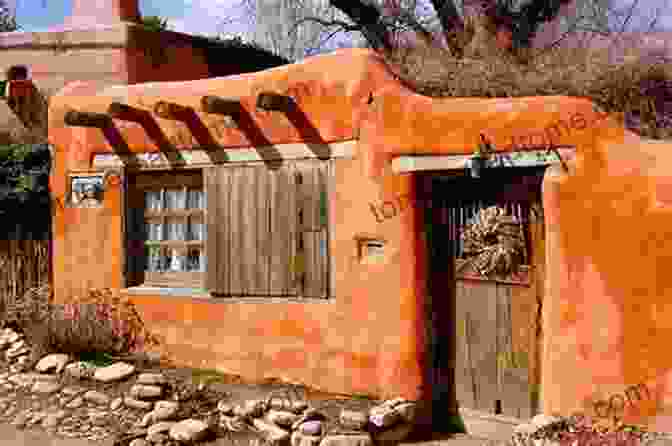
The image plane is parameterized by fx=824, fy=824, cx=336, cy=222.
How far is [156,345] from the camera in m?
9.90

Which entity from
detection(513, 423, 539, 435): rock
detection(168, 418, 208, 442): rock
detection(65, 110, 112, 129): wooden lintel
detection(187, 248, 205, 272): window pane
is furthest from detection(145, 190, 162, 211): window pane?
detection(513, 423, 539, 435): rock

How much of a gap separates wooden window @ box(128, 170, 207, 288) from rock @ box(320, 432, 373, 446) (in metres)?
2.97

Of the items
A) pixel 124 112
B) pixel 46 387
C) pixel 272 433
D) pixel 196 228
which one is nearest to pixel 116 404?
pixel 46 387

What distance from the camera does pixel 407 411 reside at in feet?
25.8

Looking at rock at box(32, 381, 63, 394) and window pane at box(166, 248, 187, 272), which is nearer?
rock at box(32, 381, 63, 394)

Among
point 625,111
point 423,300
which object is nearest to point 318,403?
point 423,300

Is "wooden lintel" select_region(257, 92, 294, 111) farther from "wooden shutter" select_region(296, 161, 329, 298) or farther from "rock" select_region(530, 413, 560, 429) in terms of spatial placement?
"rock" select_region(530, 413, 560, 429)

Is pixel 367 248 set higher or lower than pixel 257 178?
lower

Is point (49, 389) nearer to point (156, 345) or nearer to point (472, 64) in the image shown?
point (156, 345)

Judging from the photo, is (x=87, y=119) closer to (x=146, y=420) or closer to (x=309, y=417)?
(x=146, y=420)

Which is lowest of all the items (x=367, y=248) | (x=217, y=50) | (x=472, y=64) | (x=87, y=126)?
(x=367, y=248)

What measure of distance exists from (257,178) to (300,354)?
199 centimetres

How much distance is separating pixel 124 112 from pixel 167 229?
4.90 feet

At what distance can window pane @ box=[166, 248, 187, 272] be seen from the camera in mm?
9922
